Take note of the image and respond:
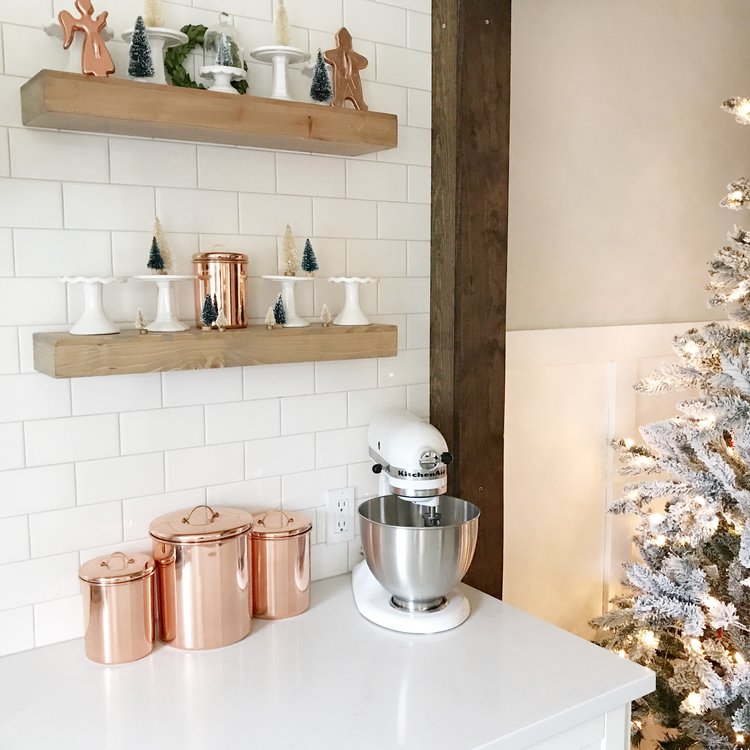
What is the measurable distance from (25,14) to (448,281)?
1.05 metres

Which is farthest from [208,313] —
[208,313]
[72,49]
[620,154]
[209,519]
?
[620,154]

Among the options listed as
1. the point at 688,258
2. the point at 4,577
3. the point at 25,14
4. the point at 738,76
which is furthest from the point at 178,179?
the point at 738,76

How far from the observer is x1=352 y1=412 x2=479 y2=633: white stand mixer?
1.63 metres

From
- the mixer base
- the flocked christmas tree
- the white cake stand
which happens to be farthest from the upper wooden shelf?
the flocked christmas tree

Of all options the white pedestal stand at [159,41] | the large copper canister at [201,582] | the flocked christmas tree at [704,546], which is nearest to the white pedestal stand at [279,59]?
the white pedestal stand at [159,41]

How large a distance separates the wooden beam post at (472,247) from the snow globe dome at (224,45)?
0.53 m

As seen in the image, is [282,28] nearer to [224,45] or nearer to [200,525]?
[224,45]

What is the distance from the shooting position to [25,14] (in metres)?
1.48

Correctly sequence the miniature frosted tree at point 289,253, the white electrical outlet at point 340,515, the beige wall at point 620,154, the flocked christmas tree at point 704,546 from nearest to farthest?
the miniature frosted tree at point 289,253 → the white electrical outlet at point 340,515 → the flocked christmas tree at point 704,546 → the beige wall at point 620,154

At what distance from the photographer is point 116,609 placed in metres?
1.52

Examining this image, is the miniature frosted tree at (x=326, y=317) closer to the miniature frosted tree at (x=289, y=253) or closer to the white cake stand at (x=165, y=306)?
the miniature frosted tree at (x=289, y=253)

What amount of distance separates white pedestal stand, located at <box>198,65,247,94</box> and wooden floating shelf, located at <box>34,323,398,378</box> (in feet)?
1.53

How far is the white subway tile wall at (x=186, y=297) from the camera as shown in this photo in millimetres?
1532

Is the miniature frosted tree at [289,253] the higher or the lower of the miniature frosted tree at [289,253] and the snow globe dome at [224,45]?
the lower
